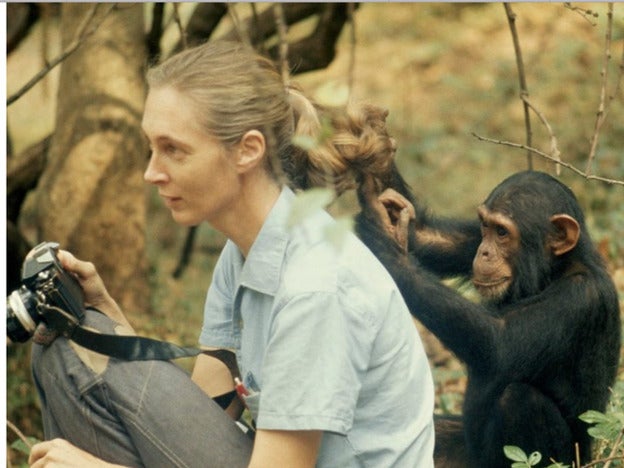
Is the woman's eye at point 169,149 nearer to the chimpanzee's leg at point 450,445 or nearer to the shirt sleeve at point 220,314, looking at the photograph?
the shirt sleeve at point 220,314

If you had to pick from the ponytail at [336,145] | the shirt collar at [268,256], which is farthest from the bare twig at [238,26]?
the shirt collar at [268,256]

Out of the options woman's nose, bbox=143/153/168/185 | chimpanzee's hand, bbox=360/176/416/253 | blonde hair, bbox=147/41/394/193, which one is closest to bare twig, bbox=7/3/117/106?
chimpanzee's hand, bbox=360/176/416/253

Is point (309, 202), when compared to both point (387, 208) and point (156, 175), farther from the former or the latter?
point (387, 208)

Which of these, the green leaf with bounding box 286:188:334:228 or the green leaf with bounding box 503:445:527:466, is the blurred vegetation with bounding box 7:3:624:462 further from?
the green leaf with bounding box 286:188:334:228

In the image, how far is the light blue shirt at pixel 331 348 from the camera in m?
1.98

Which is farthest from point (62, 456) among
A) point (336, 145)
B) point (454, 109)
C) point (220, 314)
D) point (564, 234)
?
point (454, 109)

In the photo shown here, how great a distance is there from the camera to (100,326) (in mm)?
2332

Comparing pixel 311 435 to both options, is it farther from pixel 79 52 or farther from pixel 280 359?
pixel 79 52

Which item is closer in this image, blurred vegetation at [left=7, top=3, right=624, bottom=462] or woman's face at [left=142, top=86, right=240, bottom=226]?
woman's face at [left=142, top=86, right=240, bottom=226]

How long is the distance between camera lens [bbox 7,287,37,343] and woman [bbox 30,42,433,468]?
6 cm

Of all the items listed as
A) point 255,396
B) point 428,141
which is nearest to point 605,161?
point 428,141

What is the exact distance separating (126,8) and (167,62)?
1.83 meters

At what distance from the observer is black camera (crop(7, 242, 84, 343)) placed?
2.27m

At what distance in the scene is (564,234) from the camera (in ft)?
9.82
